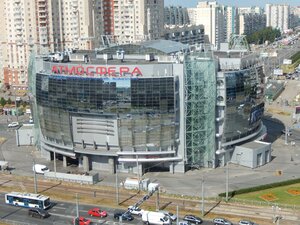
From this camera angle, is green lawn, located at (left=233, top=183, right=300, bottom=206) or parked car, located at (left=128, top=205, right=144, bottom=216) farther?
green lawn, located at (left=233, top=183, right=300, bottom=206)

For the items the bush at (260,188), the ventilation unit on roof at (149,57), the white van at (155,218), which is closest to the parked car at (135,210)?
the white van at (155,218)

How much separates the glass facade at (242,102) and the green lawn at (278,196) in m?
15.7

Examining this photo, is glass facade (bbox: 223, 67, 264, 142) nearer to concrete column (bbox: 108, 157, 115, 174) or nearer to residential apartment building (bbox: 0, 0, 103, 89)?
concrete column (bbox: 108, 157, 115, 174)

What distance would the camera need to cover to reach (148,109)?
8438 cm

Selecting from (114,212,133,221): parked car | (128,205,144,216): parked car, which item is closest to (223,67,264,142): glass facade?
(128,205,144,216): parked car

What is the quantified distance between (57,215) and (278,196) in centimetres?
3396

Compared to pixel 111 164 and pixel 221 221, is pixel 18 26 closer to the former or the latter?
pixel 111 164

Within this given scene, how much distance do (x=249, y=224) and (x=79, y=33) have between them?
431ft

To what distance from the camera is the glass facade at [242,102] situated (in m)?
89.2

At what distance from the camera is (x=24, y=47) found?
581 ft

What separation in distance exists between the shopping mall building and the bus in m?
18.7

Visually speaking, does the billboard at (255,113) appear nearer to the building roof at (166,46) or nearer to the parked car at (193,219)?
the building roof at (166,46)

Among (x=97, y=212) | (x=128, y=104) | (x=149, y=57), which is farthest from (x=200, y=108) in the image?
(x=97, y=212)

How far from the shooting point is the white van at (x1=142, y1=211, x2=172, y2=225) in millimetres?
64875
